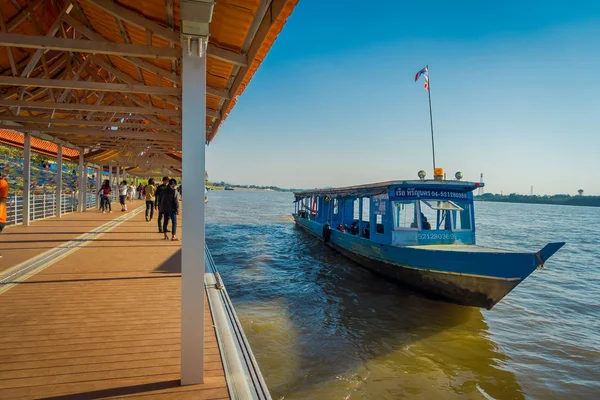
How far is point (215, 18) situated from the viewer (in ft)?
12.8

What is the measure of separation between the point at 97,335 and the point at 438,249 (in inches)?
303

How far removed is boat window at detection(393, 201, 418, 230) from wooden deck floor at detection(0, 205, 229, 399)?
6.39m

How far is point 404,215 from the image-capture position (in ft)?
33.8

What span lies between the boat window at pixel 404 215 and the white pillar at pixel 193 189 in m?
8.21

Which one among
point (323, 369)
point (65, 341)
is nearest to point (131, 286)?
point (65, 341)

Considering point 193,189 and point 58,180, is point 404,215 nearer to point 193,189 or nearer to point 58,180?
point 193,189

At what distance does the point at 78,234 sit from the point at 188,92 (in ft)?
30.5

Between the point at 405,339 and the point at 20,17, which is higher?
the point at 20,17

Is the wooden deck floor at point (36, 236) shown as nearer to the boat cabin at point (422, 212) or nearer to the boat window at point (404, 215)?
the boat cabin at point (422, 212)

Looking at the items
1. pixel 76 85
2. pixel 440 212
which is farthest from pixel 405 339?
pixel 76 85

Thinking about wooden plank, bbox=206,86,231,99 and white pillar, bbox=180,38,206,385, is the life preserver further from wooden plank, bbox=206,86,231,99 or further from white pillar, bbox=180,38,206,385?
white pillar, bbox=180,38,206,385

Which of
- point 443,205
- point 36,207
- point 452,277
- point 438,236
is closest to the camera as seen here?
point 452,277

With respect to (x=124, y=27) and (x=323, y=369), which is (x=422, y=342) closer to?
(x=323, y=369)

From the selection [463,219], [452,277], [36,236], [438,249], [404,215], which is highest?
[404,215]
